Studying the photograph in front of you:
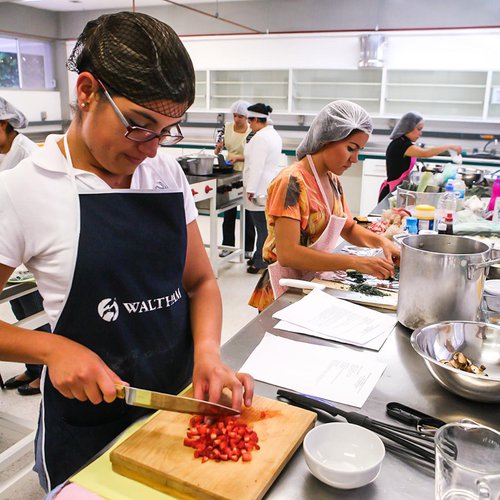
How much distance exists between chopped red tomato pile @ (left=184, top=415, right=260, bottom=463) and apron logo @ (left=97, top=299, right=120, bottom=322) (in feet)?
0.91

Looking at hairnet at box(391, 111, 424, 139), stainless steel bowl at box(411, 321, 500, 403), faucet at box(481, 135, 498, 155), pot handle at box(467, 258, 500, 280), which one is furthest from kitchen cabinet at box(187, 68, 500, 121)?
stainless steel bowl at box(411, 321, 500, 403)

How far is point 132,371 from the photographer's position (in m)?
1.10

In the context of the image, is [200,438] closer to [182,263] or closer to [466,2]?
[182,263]

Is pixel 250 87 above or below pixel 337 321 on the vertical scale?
above

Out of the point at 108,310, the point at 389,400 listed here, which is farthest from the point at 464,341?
the point at 108,310

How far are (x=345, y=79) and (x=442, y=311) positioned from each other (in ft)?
20.4

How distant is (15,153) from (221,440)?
7.62 feet

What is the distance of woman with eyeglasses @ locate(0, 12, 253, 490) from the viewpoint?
3.05ft

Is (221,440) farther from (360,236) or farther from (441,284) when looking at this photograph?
(360,236)

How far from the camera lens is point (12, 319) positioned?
3.75 metres

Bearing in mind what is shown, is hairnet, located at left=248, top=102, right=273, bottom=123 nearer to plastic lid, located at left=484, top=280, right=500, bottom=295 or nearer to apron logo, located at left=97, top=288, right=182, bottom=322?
plastic lid, located at left=484, top=280, right=500, bottom=295

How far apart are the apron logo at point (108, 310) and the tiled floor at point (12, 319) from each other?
1.45 meters

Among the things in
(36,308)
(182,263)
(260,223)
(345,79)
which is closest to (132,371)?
(182,263)

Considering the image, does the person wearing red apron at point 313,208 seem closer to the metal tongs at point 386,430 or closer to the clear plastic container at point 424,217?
the clear plastic container at point 424,217
